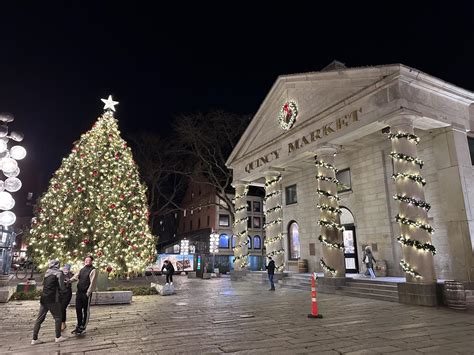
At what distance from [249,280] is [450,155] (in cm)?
1418

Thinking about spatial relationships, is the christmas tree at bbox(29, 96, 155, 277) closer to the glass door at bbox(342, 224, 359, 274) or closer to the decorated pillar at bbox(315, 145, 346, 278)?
the decorated pillar at bbox(315, 145, 346, 278)

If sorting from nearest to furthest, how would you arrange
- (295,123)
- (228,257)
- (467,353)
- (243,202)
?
1. (467,353)
2. (295,123)
3. (243,202)
4. (228,257)

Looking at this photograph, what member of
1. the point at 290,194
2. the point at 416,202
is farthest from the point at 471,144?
the point at 290,194

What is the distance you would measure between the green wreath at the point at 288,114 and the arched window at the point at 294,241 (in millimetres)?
8275

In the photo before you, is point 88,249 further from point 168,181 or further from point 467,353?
point 168,181

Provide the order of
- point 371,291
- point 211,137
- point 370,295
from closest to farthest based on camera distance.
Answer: point 370,295 < point 371,291 < point 211,137

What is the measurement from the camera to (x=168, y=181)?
41.5 m

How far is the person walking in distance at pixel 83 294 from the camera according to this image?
7.29 m

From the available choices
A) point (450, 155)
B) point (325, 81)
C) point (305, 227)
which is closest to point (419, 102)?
point (450, 155)

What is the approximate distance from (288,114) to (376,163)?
579 centimetres

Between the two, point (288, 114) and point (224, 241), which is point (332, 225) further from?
point (224, 241)

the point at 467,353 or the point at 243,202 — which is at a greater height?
the point at 243,202

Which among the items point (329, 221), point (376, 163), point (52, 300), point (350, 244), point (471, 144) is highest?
point (376, 163)

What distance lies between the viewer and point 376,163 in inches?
730
